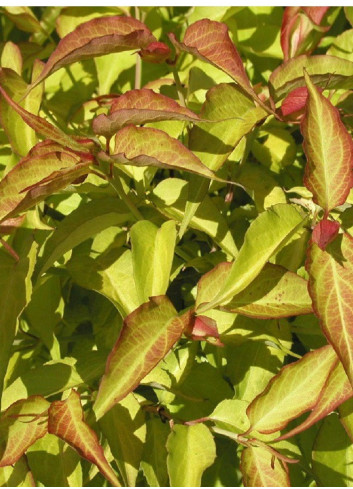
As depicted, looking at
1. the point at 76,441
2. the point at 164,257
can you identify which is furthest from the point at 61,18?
the point at 76,441

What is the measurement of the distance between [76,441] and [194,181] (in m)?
0.29

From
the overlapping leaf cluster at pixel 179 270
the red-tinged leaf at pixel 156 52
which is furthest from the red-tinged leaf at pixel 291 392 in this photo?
the red-tinged leaf at pixel 156 52

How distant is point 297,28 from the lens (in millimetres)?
904

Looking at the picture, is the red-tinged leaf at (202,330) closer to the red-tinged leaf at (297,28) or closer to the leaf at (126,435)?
the leaf at (126,435)

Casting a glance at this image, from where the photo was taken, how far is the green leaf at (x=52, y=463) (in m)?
0.80

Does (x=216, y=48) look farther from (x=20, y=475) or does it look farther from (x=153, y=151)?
(x=20, y=475)

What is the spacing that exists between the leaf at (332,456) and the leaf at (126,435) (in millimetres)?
222

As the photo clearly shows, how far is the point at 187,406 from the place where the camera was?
0.86m

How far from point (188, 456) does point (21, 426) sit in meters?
0.19

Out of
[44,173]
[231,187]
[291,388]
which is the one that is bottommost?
[291,388]

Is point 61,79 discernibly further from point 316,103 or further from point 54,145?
point 316,103

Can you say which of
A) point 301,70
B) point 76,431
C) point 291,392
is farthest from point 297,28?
point 76,431

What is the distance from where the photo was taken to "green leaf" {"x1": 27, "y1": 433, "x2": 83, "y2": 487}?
80 cm

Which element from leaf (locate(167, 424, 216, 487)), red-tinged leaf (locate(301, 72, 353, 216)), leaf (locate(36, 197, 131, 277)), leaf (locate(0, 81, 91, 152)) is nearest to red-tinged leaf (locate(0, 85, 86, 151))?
leaf (locate(0, 81, 91, 152))
